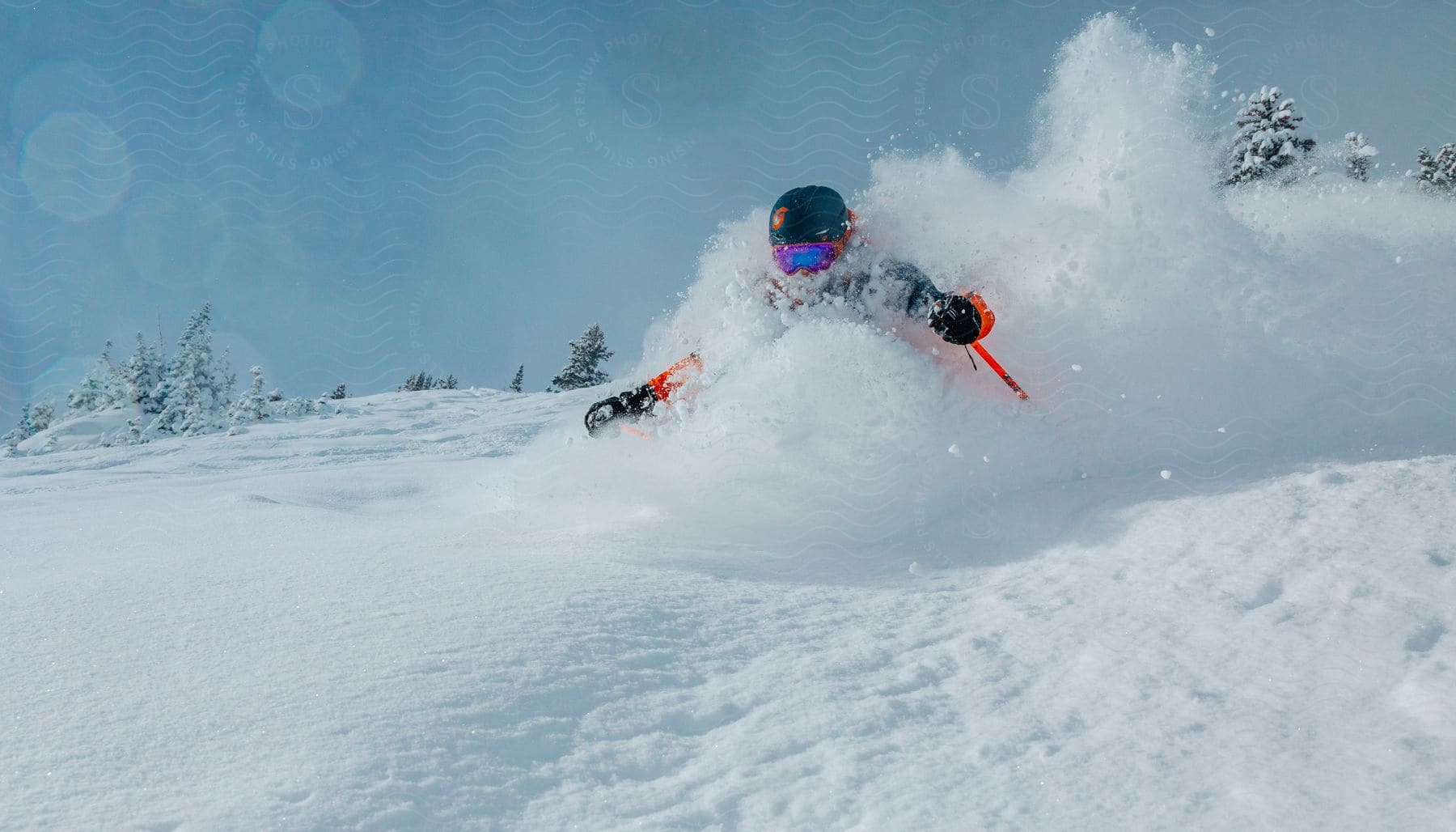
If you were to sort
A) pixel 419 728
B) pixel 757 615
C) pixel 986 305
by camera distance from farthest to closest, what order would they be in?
pixel 986 305
pixel 757 615
pixel 419 728

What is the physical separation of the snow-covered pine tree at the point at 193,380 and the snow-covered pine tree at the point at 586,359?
1483 cm

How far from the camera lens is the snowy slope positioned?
182cm

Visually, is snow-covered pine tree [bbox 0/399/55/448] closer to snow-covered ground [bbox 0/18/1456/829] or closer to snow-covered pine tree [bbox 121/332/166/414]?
snow-covered pine tree [bbox 121/332/166/414]

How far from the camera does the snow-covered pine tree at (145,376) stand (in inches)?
1244

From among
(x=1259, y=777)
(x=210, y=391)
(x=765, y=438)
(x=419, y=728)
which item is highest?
(x=210, y=391)

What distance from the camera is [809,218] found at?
713cm

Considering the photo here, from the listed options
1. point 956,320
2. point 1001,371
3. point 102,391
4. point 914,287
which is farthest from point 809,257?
point 102,391

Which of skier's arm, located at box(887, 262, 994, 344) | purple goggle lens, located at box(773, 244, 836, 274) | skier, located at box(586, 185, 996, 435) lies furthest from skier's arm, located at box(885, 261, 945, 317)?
purple goggle lens, located at box(773, 244, 836, 274)

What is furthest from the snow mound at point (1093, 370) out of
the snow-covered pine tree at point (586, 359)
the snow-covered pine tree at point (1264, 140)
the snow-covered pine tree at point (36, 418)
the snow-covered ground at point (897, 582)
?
the snow-covered pine tree at point (36, 418)

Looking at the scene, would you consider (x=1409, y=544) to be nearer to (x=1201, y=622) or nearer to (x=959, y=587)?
(x=1201, y=622)

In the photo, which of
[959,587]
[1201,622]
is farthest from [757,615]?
[1201,622]

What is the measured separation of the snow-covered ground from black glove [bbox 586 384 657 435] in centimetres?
29

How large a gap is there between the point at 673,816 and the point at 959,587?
7.74ft

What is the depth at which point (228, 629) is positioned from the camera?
2703 millimetres
